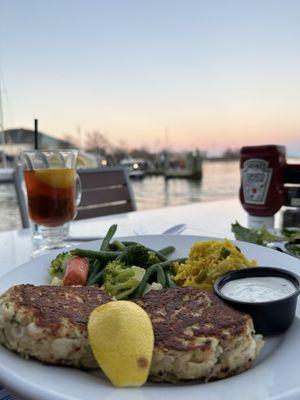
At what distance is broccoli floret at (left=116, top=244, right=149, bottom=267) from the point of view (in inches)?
53.1

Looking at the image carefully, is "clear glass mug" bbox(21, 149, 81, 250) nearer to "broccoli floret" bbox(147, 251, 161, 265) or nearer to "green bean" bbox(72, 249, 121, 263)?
"green bean" bbox(72, 249, 121, 263)

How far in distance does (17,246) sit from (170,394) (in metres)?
1.41

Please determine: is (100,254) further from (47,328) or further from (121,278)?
(47,328)

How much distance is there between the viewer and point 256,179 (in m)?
1.77

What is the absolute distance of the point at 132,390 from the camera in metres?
0.61

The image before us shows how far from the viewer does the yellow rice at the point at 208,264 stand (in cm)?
116

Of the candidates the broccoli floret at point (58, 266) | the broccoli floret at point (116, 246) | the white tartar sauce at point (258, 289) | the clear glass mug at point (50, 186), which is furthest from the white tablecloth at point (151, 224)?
the white tartar sauce at point (258, 289)

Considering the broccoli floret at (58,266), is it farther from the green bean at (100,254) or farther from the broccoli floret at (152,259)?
the broccoli floret at (152,259)

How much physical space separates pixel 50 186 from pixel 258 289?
108 centimetres

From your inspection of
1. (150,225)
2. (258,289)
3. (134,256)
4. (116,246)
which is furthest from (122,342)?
(150,225)

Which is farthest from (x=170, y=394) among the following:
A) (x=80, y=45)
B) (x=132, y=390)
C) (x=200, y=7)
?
(x=80, y=45)

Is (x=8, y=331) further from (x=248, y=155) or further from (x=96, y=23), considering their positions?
(x=96, y=23)

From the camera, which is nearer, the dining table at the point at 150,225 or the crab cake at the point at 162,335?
the crab cake at the point at 162,335

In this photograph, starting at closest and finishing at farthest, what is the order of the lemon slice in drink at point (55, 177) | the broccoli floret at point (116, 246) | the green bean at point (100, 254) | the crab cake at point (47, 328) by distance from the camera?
the crab cake at point (47, 328)
the green bean at point (100, 254)
the broccoli floret at point (116, 246)
the lemon slice in drink at point (55, 177)
